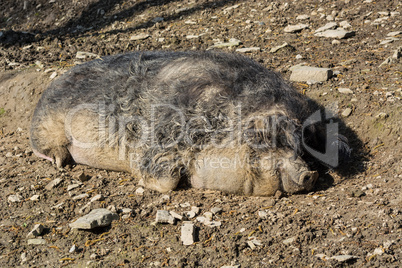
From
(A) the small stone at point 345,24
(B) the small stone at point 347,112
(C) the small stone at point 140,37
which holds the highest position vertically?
(C) the small stone at point 140,37

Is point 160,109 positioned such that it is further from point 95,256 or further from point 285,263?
point 285,263

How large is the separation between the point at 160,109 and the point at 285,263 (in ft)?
5.36

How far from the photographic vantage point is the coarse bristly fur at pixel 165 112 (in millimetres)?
3514

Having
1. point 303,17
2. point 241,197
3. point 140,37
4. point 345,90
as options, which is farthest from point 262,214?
point 140,37

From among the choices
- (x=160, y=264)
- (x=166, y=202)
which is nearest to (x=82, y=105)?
(x=166, y=202)

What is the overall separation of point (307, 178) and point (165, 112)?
1247 millimetres

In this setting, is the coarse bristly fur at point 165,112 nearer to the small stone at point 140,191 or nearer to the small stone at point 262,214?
the small stone at point 140,191

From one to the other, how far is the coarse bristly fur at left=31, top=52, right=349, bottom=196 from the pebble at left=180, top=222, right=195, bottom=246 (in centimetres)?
56

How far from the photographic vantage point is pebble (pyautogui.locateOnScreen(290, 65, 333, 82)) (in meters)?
4.73

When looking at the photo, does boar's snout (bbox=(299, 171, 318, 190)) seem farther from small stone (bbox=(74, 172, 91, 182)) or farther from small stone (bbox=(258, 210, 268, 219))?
small stone (bbox=(74, 172, 91, 182))

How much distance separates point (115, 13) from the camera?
7996 mm

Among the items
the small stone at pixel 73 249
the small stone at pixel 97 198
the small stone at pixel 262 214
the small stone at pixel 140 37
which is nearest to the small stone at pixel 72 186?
the small stone at pixel 97 198

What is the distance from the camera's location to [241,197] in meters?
3.56

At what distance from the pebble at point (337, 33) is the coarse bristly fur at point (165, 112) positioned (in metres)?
2.01
